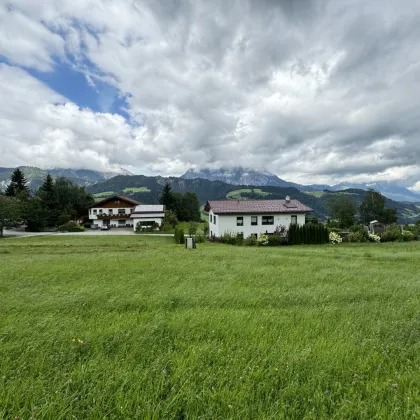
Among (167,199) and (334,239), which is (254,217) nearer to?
(334,239)

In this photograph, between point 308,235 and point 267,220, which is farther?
point 267,220

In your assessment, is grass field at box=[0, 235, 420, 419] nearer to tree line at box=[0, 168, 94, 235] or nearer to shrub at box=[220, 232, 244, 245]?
shrub at box=[220, 232, 244, 245]

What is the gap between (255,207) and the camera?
37.3 meters

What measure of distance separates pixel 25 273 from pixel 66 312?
469 cm

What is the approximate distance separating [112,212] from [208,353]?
66.0 meters

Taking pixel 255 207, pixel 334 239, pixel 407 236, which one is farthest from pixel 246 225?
pixel 407 236

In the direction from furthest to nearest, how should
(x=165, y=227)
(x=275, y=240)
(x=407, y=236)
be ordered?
(x=165, y=227)
(x=407, y=236)
(x=275, y=240)

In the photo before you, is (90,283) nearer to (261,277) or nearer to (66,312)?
(66,312)

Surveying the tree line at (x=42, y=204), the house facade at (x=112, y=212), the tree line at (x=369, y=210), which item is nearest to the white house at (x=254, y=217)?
the tree line at (x=42, y=204)

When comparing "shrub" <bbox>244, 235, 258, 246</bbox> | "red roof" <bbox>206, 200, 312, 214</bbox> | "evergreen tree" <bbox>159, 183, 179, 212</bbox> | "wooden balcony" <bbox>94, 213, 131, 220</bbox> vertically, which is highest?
"evergreen tree" <bbox>159, 183, 179, 212</bbox>

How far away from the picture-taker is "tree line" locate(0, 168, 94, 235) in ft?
134

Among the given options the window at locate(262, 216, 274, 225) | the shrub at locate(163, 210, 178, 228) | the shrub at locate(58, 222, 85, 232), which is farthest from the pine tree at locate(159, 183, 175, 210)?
the window at locate(262, 216, 274, 225)

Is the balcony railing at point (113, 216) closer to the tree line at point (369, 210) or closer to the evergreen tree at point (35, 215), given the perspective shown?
the evergreen tree at point (35, 215)

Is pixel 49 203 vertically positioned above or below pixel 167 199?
below
